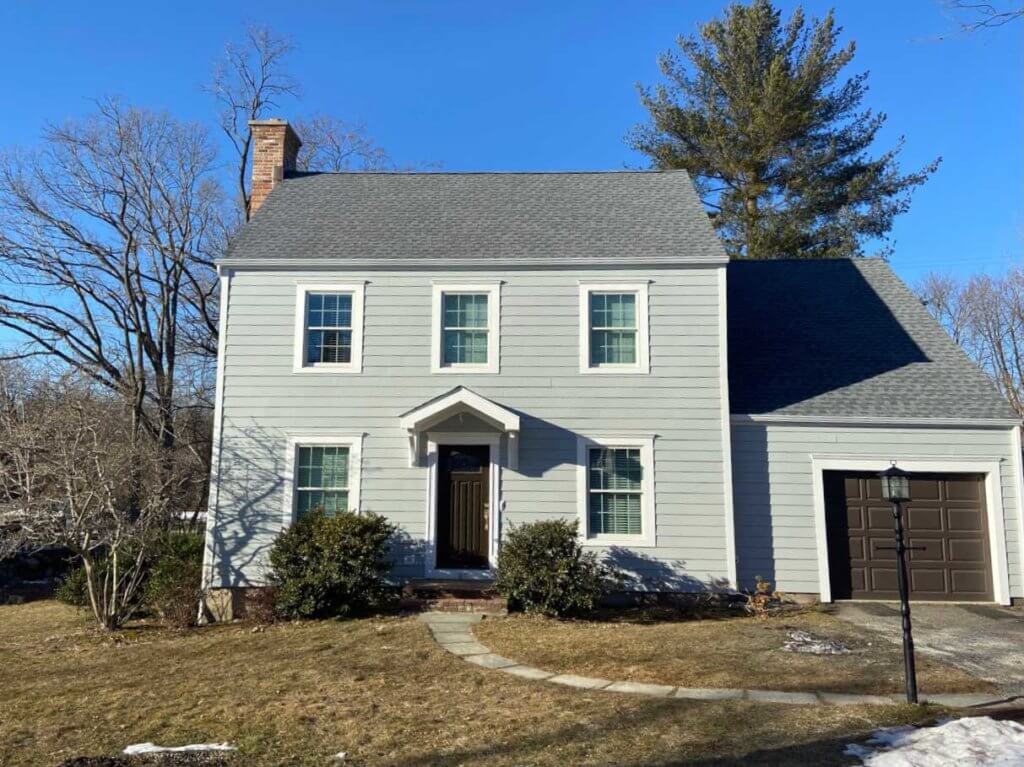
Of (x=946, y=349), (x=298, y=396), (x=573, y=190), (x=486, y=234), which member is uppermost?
(x=573, y=190)

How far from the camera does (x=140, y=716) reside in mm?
6125

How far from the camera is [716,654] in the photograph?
7.72 metres

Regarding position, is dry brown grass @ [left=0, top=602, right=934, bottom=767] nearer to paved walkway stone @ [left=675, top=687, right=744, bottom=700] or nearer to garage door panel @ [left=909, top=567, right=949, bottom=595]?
paved walkway stone @ [left=675, top=687, right=744, bottom=700]

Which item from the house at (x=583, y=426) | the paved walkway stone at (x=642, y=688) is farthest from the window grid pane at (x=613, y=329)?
the paved walkway stone at (x=642, y=688)

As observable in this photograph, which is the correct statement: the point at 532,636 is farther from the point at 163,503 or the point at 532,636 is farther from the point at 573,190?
the point at 573,190

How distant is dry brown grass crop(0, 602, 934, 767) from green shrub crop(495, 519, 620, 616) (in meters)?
1.85

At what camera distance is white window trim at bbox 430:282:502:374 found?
462 inches

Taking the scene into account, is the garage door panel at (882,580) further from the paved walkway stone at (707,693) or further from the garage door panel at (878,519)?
the paved walkway stone at (707,693)

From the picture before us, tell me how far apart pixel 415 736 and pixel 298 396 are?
7.30 meters

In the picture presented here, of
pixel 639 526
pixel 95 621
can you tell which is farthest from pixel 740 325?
pixel 95 621

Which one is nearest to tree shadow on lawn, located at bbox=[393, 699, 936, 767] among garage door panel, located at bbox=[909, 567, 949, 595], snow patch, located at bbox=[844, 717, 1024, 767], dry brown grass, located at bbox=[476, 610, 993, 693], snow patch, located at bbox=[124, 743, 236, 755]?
snow patch, located at bbox=[844, 717, 1024, 767]

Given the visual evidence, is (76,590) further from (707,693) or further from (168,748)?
(707,693)

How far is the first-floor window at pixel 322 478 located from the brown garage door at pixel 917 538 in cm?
773

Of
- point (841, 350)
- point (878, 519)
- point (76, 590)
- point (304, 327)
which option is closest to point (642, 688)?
point (878, 519)
